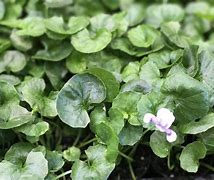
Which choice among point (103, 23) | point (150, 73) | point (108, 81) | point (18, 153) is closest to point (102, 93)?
point (108, 81)

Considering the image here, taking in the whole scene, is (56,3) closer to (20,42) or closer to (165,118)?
(20,42)

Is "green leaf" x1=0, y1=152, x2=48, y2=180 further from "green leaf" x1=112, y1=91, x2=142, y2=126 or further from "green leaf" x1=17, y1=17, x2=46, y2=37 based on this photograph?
"green leaf" x1=17, y1=17, x2=46, y2=37

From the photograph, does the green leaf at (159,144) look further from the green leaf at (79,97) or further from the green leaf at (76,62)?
the green leaf at (76,62)

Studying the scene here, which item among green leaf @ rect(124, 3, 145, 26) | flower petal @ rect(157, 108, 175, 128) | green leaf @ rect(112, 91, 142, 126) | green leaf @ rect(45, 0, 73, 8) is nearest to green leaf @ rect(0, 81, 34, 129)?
green leaf @ rect(112, 91, 142, 126)

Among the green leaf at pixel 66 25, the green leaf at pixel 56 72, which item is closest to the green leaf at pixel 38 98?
the green leaf at pixel 56 72

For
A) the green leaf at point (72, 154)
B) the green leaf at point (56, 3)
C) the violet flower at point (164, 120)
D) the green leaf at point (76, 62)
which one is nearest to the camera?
the violet flower at point (164, 120)

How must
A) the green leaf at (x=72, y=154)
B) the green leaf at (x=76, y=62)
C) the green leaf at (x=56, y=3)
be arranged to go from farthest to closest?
the green leaf at (x=56, y=3) < the green leaf at (x=76, y=62) < the green leaf at (x=72, y=154)

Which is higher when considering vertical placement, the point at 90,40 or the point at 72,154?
the point at 90,40
